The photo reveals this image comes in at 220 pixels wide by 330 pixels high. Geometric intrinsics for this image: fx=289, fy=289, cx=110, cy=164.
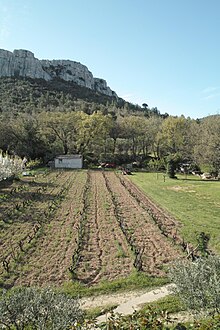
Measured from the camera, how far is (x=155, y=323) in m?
5.90

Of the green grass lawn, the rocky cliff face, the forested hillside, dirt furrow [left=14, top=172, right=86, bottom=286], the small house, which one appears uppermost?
the rocky cliff face

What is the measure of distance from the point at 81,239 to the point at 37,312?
916 cm

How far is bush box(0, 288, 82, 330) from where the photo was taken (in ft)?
16.8

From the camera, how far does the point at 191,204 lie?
2292 centimetres

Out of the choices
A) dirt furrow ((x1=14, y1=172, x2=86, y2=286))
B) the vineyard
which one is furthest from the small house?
dirt furrow ((x1=14, y1=172, x2=86, y2=286))

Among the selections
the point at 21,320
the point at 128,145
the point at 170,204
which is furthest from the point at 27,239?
the point at 128,145

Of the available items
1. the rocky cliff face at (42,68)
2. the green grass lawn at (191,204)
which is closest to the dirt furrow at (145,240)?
the green grass lawn at (191,204)

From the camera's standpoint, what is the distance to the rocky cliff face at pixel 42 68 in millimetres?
117938

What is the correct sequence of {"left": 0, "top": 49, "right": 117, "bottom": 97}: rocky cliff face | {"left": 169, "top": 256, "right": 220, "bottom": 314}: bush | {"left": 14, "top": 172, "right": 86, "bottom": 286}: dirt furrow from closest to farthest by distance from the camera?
{"left": 169, "top": 256, "right": 220, "bottom": 314}: bush → {"left": 14, "top": 172, "right": 86, "bottom": 286}: dirt furrow → {"left": 0, "top": 49, "right": 117, "bottom": 97}: rocky cliff face

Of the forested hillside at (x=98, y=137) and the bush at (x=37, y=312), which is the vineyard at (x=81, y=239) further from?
the forested hillside at (x=98, y=137)

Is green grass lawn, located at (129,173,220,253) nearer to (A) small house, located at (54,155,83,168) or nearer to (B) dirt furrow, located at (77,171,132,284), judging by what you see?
(B) dirt furrow, located at (77,171,132,284)

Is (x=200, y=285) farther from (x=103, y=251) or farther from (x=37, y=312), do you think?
(x=103, y=251)

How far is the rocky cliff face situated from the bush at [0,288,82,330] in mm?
118269

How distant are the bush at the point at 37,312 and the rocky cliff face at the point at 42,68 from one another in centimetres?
11827
